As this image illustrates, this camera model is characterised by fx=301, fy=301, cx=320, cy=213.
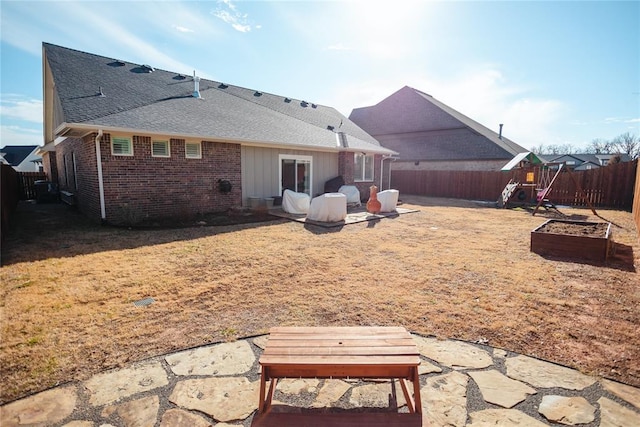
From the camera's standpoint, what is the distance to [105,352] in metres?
2.79

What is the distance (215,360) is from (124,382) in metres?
0.69

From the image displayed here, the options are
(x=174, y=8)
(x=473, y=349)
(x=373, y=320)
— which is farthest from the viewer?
(x=174, y=8)

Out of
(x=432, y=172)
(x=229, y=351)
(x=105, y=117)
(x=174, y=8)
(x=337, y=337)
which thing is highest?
(x=174, y=8)

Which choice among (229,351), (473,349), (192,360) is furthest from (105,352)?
(473,349)

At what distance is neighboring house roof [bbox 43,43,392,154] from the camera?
8680 mm

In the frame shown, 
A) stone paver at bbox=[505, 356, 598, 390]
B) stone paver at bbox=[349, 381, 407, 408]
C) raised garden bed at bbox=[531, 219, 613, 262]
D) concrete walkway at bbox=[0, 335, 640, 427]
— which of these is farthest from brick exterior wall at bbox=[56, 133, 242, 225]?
stone paver at bbox=[505, 356, 598, 390]

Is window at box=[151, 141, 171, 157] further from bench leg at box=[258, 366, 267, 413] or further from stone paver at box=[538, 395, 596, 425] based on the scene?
stone paver at box=[538, 395, 596, 425]

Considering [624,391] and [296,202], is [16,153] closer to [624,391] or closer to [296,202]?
[296,202]

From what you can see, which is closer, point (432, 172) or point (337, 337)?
point (337, 337)

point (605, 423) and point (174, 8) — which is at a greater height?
point (174, 8)

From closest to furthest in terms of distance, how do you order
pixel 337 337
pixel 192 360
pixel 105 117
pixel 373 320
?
pixel 337 337
pixel 192 360
pixel 373 320
pixel 105 117

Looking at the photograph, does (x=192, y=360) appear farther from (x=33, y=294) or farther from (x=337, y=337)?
(x=33, y=294)

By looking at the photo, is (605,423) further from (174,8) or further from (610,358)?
(174,8)

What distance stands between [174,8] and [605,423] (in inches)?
474
